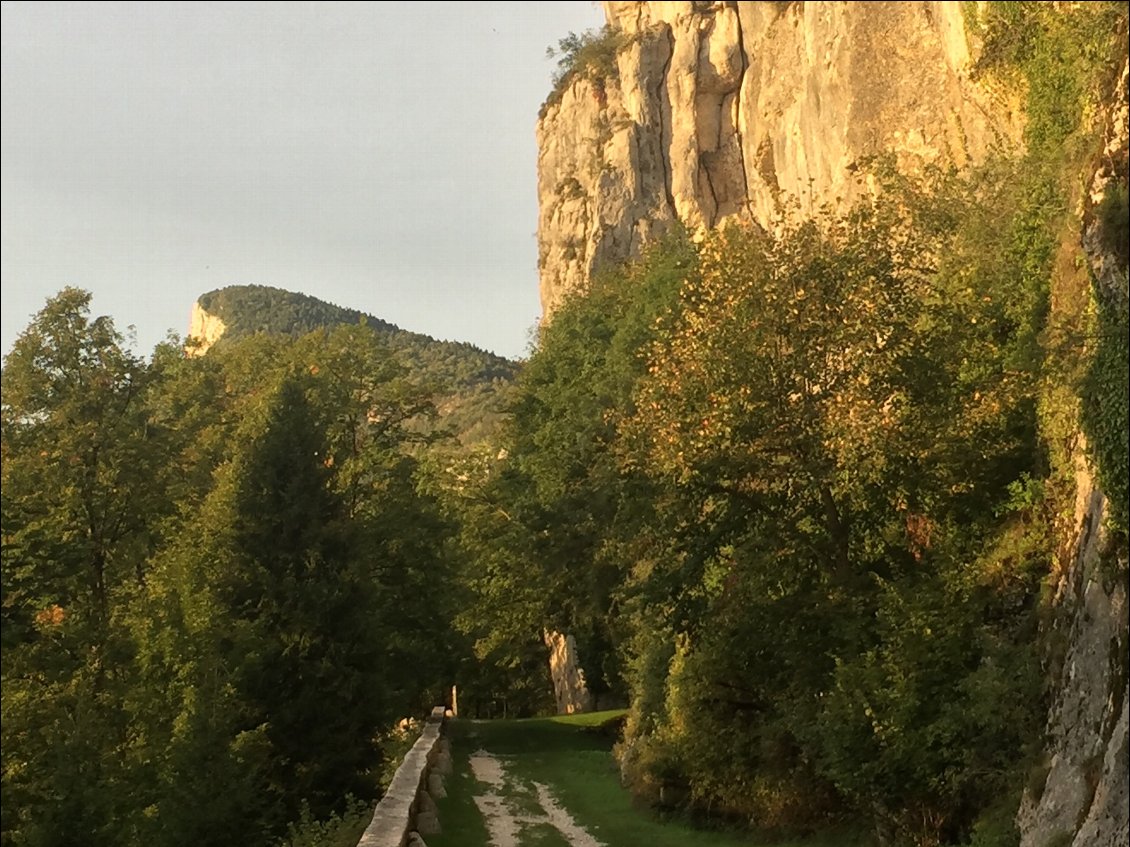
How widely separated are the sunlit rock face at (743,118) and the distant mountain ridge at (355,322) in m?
48.4

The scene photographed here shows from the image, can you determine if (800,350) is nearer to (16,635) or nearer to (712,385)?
(712,385)

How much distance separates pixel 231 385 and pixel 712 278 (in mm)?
28107

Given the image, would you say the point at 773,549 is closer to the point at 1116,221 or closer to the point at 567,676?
the point at 1116,221

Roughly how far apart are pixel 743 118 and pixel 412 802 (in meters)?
38.8

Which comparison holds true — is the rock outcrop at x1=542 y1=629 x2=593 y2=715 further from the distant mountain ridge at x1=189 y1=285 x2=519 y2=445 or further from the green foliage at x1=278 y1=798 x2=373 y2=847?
the distant mountain ridge at x1=189 y1=285 x2=519 y2=445

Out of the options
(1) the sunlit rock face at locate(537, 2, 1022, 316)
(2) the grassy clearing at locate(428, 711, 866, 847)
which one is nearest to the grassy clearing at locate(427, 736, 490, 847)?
(2) the grassy clearing at locate(428, 711, 866, 847)

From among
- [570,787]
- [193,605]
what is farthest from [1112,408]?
[193,605]

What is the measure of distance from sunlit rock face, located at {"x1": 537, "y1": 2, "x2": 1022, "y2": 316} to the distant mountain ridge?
159ft

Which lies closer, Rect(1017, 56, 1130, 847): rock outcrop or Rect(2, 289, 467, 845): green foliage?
Rect(1017, 56, 1130, 847): rock outcrop

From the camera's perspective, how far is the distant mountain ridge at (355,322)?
383 ft

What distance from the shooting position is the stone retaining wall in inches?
534

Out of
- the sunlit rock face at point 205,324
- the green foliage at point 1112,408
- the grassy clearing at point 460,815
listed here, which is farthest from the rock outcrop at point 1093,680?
the sunlit rock face at point 205,324

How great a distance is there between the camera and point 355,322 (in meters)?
115

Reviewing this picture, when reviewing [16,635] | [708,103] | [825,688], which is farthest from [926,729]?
[708,103]
